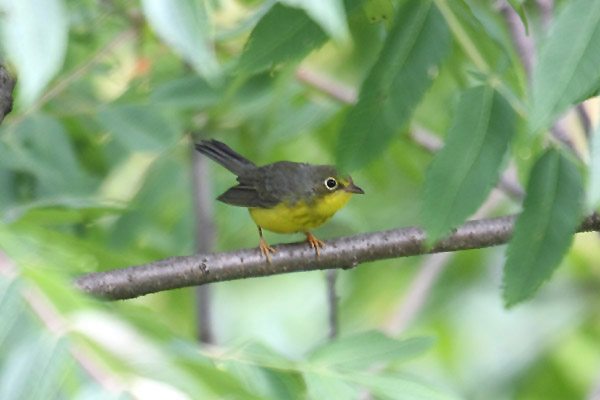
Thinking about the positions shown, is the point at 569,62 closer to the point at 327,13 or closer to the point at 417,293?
the point at 327,13

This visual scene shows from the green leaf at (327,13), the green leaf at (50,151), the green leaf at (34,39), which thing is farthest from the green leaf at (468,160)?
the green leaf at (50,151)

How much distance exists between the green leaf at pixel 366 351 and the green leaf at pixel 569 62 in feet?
3.40

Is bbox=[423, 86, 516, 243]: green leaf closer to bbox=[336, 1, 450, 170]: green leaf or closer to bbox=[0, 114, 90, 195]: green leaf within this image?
bbox=[336, 1, 450, 170]: green leaf

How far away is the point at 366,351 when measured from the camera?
3148mm

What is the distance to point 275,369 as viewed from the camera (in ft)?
9.78

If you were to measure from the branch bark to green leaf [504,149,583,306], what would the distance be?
0.96 feet

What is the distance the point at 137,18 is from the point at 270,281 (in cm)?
437

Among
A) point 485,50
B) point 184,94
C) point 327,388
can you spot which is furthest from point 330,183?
point 327,388

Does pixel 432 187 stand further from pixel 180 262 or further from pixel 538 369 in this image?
pixel 538 369

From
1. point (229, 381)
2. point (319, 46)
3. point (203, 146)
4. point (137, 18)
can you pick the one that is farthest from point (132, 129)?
point (229, 381)

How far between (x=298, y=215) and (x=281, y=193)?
0.22 m

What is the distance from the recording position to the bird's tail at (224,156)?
208 inches

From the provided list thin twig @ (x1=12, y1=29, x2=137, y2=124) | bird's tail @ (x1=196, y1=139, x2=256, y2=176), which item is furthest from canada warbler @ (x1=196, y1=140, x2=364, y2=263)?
thin twig @ (x1=12, y1=29, x2=137, y2=124)

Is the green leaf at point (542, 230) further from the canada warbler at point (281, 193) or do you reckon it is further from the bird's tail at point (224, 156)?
the bird's tail at point (224, 156)
